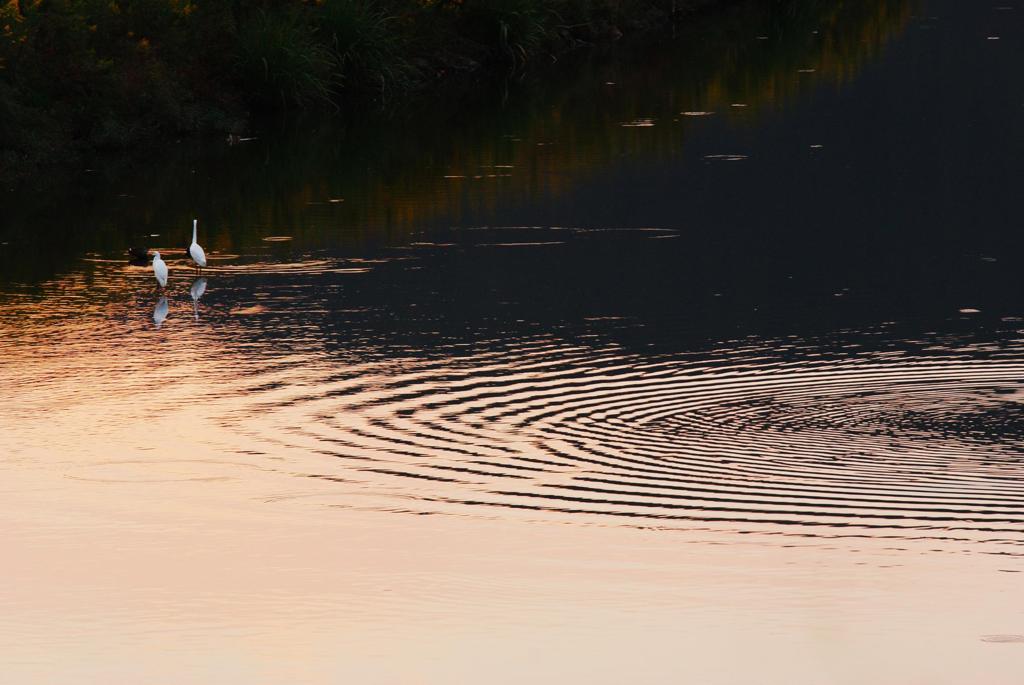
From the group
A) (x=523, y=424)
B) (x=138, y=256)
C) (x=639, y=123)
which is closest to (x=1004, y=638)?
(x=523, y=424)

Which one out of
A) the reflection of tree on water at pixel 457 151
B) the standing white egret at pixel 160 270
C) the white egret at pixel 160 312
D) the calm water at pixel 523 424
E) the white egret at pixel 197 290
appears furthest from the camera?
the reflection of tree on water at pixel 457 151

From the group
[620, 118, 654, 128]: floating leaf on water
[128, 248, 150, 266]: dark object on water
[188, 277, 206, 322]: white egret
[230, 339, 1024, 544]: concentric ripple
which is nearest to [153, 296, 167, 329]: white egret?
[188, 277, 206, 322]: white egret

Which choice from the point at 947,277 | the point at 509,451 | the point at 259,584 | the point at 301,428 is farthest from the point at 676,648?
the point at 947,277

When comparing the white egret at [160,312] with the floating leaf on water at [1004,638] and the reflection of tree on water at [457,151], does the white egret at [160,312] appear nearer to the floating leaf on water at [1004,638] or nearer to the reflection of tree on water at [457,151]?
the reflection of tree on water at [457,151]

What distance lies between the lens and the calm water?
31.7ft

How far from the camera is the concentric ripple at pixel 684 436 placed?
1177 centimetres

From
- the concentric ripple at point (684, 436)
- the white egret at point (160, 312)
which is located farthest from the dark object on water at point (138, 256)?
the concentric ripple at point (684, 436)

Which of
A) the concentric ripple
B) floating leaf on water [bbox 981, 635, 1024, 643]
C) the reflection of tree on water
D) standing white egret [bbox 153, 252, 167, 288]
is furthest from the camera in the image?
the reflection of tree on water

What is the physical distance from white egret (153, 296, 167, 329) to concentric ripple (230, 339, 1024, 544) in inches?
121

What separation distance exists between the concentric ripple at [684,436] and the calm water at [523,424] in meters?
0.04

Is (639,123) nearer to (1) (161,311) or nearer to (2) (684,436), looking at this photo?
(1) (161,311)

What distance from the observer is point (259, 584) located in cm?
1050

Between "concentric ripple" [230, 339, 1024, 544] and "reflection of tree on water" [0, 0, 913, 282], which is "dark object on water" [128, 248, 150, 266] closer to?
"reflection of tree on water" [0, 0, 913, 282]

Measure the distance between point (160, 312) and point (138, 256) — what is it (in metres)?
2.86
